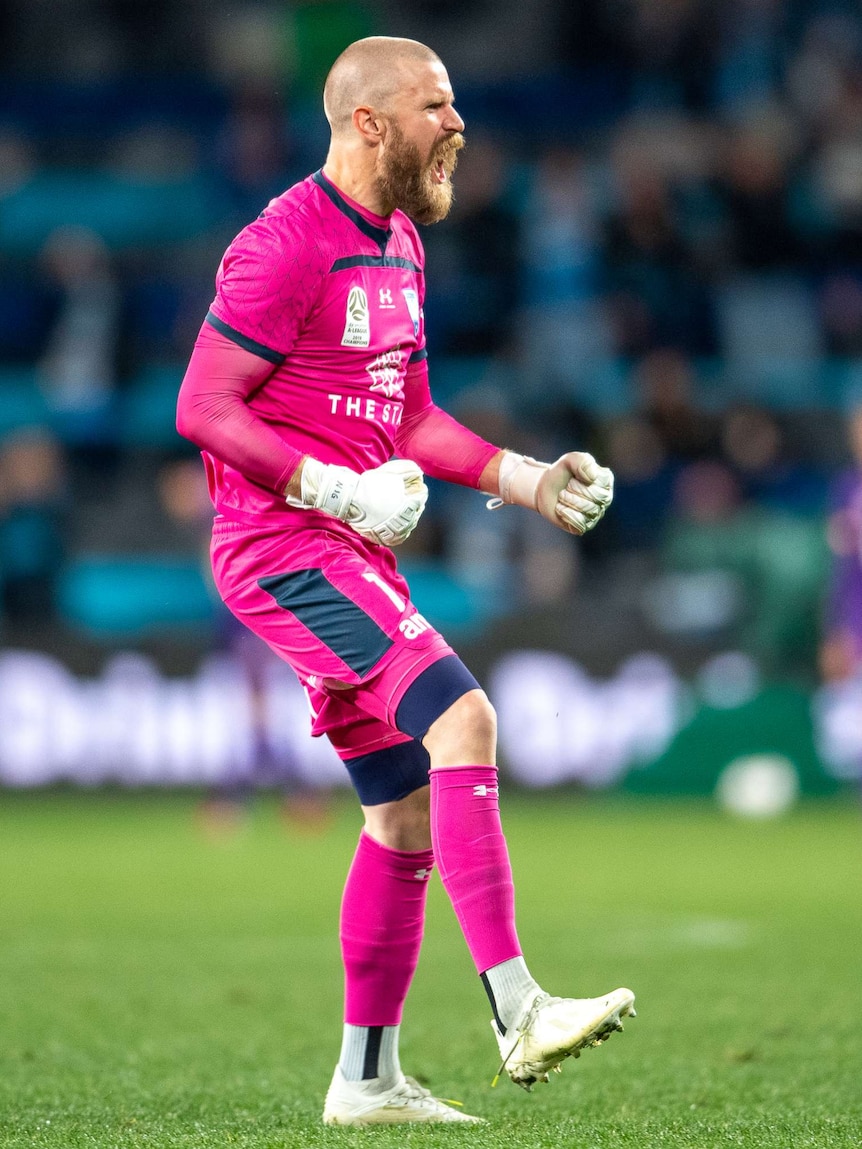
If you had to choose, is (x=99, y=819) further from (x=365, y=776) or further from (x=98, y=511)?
(x=365, y=776)

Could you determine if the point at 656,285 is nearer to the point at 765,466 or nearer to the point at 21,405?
the point at 765,466

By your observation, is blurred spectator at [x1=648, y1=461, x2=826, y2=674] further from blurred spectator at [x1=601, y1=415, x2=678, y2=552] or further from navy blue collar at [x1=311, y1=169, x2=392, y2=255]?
navy blue collar at [x1=311, y1=169, x2=392, y2=255]

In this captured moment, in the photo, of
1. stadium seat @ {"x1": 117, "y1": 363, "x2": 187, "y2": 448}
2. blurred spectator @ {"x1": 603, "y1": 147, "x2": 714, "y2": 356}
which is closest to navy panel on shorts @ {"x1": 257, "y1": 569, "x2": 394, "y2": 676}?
blurred spectator @ {"x1": 603, "y1": 147, "x2": 714, "y2": 356}

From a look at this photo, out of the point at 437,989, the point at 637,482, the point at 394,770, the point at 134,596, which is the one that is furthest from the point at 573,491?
the point at 134,596

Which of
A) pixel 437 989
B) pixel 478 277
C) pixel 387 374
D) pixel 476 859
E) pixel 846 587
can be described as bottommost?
pixel 437 989

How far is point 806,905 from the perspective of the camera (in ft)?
25.1

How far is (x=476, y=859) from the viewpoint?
11.6 feet

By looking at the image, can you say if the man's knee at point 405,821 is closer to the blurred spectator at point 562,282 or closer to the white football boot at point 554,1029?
the white football boot at point 554,1029

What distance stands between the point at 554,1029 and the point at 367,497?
43.5 inches

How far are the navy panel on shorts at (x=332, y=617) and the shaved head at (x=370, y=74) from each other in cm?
101

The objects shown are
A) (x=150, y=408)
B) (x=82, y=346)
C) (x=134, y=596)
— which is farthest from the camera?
(x=82, y=346)

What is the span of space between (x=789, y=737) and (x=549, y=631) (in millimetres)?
1753

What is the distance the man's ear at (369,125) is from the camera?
3822 millimetres

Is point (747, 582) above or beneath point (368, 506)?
above
